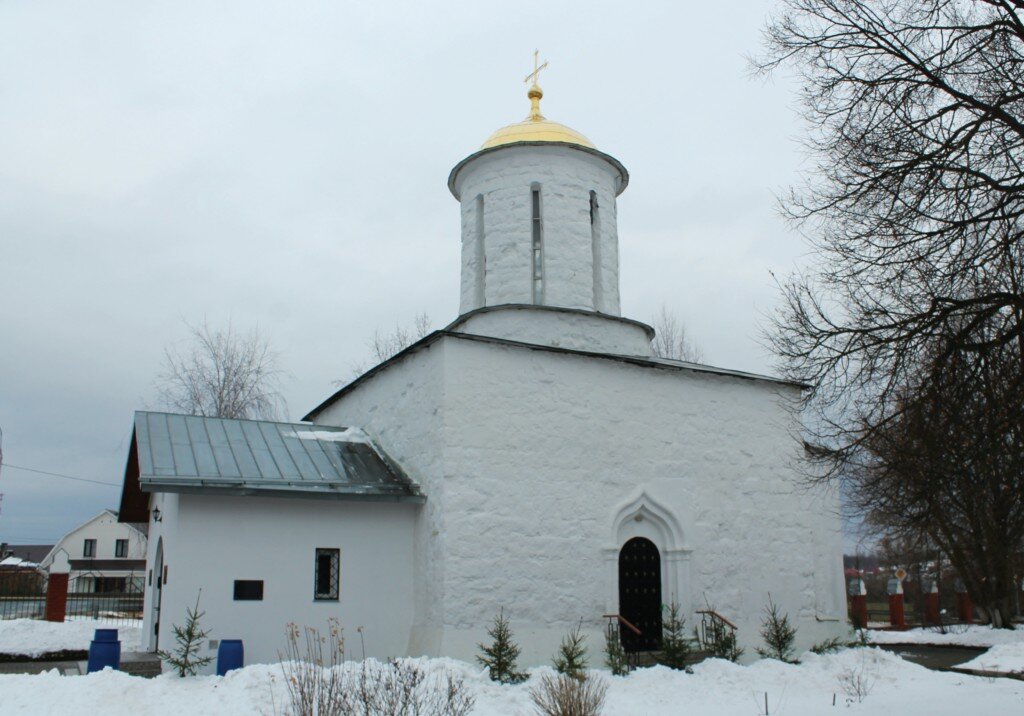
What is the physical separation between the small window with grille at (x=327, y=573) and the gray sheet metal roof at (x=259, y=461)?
0.87m

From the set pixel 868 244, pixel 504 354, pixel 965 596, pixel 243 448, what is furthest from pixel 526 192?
pixel 965 596

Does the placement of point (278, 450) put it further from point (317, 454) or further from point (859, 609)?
point (859, 609)

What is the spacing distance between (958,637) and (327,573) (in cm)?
1406

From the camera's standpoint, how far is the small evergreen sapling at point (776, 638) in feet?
45.2

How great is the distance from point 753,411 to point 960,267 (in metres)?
7.22

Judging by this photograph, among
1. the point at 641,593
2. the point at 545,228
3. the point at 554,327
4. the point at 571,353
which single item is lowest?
the point at 641,593

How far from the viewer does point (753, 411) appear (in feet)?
50.0

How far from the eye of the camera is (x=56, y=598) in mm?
18812

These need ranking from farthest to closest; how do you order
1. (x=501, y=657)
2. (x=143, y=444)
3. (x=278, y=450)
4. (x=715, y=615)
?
(x=715, y=615)
(x=278, y=450)
(x=143, y=444)
(x=501, y=657)

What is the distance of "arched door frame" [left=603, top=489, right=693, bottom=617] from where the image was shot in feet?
44.2

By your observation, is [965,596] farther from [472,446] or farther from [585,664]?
[472,446]

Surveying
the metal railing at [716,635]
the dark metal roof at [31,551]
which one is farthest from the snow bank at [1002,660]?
the dark metal roof at [31,551]

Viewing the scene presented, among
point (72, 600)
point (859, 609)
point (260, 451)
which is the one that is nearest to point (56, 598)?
point (260, 451)

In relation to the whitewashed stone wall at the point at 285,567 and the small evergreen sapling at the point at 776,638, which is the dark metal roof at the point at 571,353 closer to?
the whitewashed stone wall at the point at 285,567
